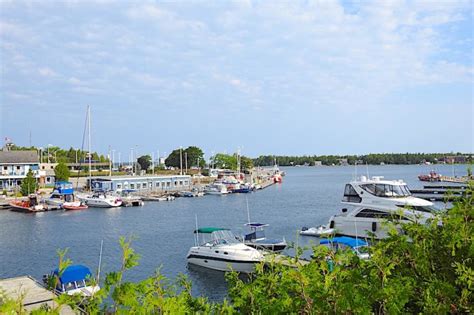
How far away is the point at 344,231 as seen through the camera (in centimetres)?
3272

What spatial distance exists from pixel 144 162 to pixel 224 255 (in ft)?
413

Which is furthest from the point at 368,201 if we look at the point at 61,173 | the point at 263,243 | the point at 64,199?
the point at 61,173

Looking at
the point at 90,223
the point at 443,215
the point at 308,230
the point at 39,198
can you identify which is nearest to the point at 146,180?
the point at 39,198

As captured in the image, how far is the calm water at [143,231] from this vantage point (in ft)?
91.0

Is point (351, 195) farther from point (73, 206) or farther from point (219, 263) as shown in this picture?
point (73, 206)

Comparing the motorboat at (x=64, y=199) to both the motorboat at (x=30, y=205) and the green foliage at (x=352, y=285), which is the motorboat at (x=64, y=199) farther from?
the green foliage at (x=352, y=285)

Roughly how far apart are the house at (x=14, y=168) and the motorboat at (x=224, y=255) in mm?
55914

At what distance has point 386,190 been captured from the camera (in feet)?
105

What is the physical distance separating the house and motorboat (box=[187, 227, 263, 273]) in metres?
55.9

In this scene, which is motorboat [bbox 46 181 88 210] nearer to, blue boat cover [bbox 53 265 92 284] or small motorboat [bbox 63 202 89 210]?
small motorboat [bbox 63 202 89 210]

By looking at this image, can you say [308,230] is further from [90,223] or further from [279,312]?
[279,312]

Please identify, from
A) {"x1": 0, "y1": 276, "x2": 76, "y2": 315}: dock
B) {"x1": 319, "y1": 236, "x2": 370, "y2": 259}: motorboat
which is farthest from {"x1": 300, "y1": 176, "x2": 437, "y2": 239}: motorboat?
{"x1": 0, "y1": 276, "x2": 76, "y2": 315}: dock

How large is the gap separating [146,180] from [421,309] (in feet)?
260

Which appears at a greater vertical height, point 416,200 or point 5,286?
point 416,200
